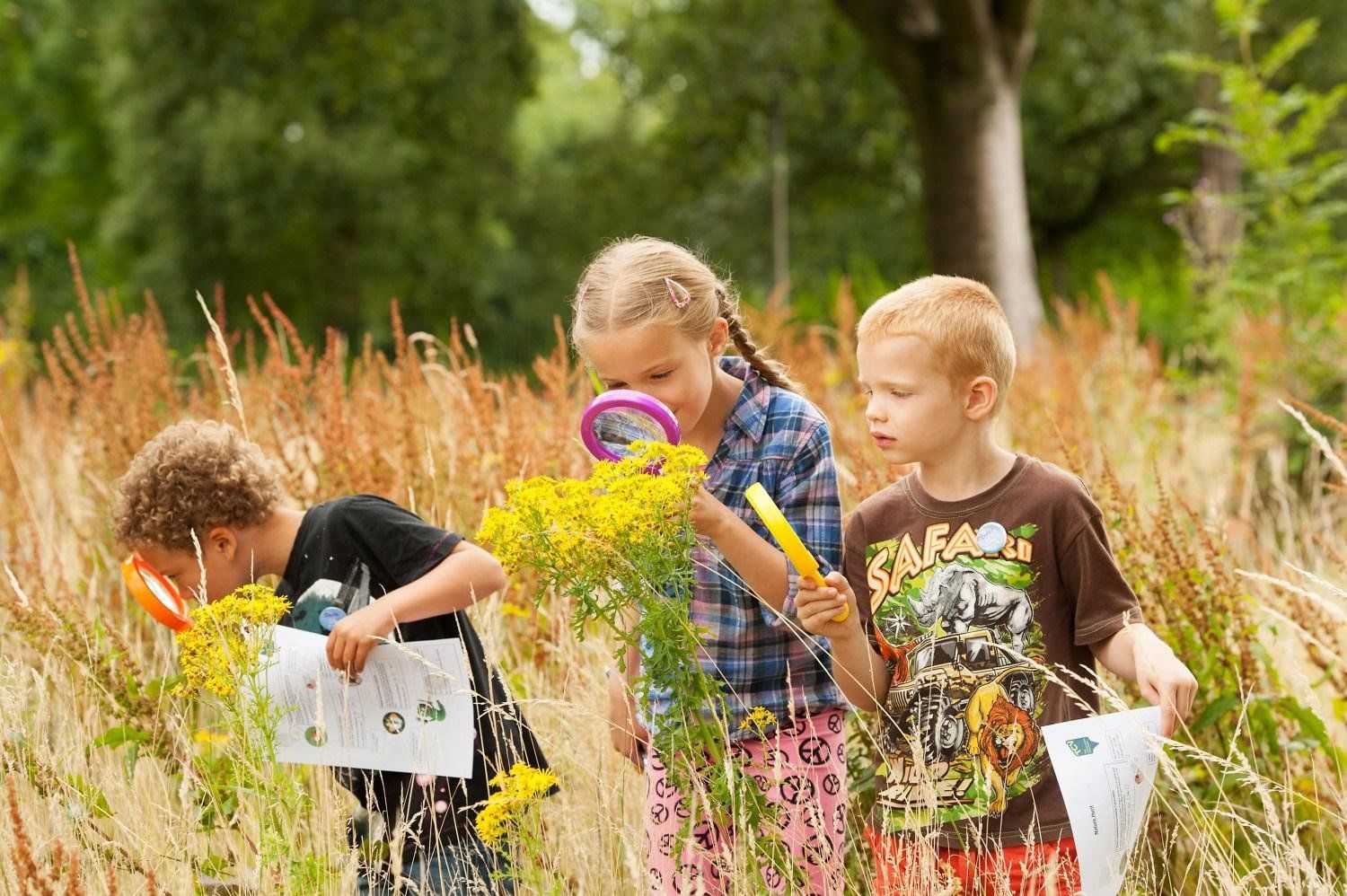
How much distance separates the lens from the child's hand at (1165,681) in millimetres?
1967

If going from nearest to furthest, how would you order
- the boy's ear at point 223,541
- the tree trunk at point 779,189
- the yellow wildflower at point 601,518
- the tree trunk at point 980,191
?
the yellow wildflower at point 601,518 < the boy's ear at point 223,541 < the tree trunk at point 980,191 < the tree trunk at point 779,189

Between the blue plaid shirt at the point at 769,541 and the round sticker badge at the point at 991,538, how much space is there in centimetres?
28

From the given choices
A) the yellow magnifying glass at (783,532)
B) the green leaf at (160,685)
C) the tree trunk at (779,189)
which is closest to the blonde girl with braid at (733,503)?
the yellow magnifying glass at (783,532)

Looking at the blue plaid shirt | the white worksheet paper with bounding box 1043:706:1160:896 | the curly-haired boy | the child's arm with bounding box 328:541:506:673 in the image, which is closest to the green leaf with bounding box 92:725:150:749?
the curly-haired boy

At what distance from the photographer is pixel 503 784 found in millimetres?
2197

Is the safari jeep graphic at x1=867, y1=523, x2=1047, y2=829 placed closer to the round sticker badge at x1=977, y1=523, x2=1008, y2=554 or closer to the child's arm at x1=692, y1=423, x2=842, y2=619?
the round sticker badge at x1=977, y1=523, x2=1008, y2=554

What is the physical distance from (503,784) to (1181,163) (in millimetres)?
21375

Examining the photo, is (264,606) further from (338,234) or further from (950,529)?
(338,234)

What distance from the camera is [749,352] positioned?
255 centimetres

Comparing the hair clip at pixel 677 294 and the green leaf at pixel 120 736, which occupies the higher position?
the hair clip at pixel 677 294

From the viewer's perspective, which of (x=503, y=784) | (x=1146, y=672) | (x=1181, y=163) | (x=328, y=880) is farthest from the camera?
(x=1181, y=163)

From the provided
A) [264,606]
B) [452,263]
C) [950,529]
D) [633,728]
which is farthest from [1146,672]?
[452,263]

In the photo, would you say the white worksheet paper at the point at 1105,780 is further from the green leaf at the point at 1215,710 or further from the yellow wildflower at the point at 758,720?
A: the green leaf at the point at 1215,710

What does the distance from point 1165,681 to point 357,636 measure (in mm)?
1337
